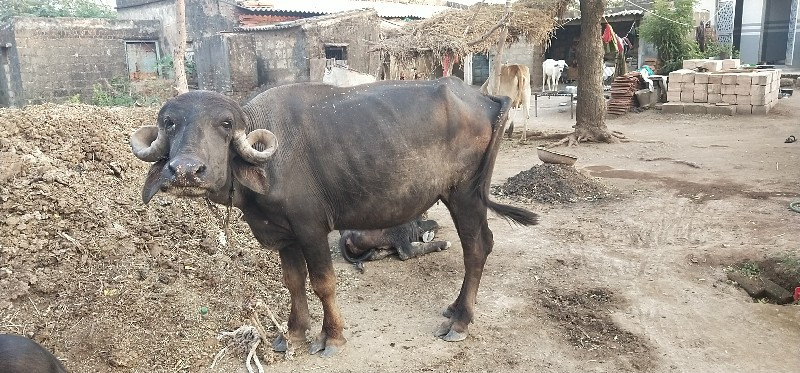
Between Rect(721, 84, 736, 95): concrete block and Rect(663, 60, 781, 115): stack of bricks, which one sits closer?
Rect(663, 60, 781, 115): stack of bricks

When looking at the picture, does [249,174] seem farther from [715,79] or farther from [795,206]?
[715,79]

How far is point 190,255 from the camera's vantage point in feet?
15.9

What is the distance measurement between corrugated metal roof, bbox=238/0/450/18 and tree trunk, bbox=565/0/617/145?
13.1ft

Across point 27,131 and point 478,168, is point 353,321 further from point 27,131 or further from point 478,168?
point 27,131

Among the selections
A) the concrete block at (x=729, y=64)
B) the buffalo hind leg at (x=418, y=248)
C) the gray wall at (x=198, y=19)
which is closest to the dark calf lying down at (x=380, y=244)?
the buffalo hind leg at (x=418, y=248)

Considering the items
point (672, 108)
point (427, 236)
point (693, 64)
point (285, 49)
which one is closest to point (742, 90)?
point (672, 108)

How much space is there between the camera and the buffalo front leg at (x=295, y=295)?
3.89m

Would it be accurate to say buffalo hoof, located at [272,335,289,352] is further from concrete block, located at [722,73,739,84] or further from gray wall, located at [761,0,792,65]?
gray wall, located at [761,0,792,65]

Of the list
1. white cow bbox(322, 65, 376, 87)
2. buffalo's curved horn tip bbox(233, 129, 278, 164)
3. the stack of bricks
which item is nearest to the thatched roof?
white cow bbox(322, 65, 376, 87)

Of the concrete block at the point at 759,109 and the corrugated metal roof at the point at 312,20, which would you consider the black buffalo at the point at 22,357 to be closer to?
the corrugated metal roof at the point at 312,20

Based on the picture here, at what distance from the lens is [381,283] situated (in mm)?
5043

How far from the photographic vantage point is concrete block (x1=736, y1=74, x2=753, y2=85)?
43.4ft

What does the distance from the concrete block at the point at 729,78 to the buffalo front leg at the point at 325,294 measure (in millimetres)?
12950

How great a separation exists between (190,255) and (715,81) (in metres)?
13.2
